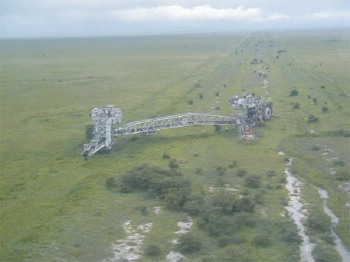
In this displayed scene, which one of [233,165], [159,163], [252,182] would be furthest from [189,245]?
[159,163]

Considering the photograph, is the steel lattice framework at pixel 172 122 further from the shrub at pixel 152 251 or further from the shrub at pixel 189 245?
the shrub at pixel 189 245

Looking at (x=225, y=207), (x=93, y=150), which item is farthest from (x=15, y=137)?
(x=225, y=207)

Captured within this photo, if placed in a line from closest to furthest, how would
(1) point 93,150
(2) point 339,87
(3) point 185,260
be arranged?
(3) point 185,260 → (1) point 93,150 → (2) point 339,87

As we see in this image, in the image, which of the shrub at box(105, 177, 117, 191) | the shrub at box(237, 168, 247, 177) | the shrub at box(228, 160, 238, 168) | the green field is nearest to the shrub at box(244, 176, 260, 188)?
the green field

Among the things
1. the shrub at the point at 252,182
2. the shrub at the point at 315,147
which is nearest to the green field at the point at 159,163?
the shrub at the point at 315,147

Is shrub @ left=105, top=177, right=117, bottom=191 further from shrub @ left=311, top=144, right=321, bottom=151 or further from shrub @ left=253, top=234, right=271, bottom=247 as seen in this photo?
shrub @ left=311, top=144, right=321, bottom=151

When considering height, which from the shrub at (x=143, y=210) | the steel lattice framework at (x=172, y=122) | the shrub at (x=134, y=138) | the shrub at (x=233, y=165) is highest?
the steel lattice framework at (x=172, y=122)

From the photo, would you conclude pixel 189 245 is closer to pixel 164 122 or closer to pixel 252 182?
→ pixel 252 182

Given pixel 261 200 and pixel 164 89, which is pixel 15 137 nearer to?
pixel 261 200
